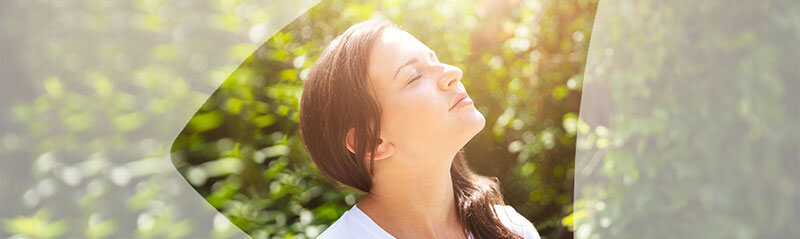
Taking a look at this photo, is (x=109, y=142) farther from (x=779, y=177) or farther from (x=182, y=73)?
(x=779, y=177)

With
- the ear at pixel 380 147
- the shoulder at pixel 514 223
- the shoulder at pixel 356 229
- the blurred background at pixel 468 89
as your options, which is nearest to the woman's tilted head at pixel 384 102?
the ear at pixel 380 147

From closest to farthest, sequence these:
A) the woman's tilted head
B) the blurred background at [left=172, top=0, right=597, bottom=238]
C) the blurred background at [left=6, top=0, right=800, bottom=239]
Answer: the woman's tilted head
the blurred background at [left=6, top=0, right=800, bottom=239]
the blurred background at [left=172, top=0, right=597, bottom=238]

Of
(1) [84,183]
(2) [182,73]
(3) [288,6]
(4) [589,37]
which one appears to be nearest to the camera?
(1) [84,183]

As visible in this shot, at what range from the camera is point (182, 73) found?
133 cm

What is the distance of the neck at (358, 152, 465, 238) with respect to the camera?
3.69ft

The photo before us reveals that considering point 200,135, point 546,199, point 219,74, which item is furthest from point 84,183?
point 546,199

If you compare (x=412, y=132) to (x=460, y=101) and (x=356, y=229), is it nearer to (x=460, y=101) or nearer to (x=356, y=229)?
(x=460, y=101)

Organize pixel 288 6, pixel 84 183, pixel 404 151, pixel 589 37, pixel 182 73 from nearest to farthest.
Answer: pixel 404 151 < pixel 84 183 < pixel 182 73 < pixel 288 6 < pixel 589 37

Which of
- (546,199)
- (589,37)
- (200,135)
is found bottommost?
(546,199)

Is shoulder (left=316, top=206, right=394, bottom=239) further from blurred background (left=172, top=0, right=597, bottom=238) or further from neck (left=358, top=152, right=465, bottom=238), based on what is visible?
blurred background (left=172, top=0, right=597, bottom=238)

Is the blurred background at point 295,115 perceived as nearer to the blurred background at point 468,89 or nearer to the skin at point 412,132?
the blurred background at point 468,89

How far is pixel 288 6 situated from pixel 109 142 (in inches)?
20.4

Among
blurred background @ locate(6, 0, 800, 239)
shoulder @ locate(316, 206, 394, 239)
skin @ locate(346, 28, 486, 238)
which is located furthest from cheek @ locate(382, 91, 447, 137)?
blurred background @ locate(6, 0, 800, 239)

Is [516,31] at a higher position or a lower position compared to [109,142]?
lower
